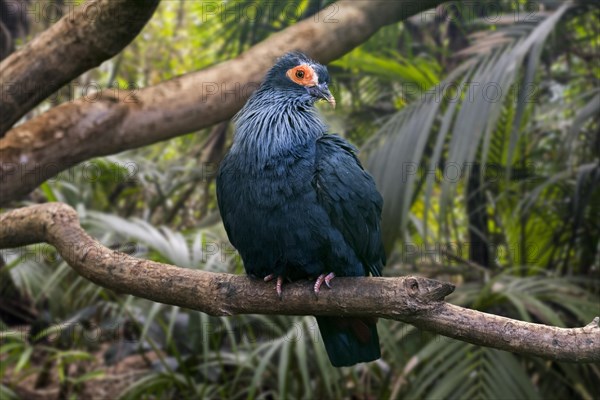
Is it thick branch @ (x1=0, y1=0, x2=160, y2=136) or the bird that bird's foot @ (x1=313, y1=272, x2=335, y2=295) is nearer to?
the bird

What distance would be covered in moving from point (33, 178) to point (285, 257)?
1.40 m

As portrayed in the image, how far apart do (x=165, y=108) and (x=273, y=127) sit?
1.09m

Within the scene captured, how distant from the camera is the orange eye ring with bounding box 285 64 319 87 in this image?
2.06m

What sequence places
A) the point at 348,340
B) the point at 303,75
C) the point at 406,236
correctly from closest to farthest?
1. the point at 348,340
2. the point at 303,75
3. the point at 406,236

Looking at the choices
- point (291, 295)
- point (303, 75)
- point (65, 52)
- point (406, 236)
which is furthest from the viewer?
point (406, 236)

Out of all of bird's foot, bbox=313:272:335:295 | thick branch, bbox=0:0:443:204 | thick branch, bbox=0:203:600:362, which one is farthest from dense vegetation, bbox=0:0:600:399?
bird's foot, bbox=313:272:335:295

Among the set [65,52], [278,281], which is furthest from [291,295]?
[65,52]

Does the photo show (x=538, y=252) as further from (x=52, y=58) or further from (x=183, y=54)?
(x=183, y=54)

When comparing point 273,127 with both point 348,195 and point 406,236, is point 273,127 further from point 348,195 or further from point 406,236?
point 406,236

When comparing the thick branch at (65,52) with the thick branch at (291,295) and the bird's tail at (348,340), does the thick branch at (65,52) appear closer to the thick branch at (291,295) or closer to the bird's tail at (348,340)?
the thick branch at (291,295)

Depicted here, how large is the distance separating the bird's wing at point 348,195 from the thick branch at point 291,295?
19 cm

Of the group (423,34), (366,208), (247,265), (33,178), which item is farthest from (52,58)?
(423,34)

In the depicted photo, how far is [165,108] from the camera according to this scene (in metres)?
2.89

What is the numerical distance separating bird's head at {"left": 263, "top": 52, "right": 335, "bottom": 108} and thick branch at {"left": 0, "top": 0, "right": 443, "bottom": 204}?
88cm
